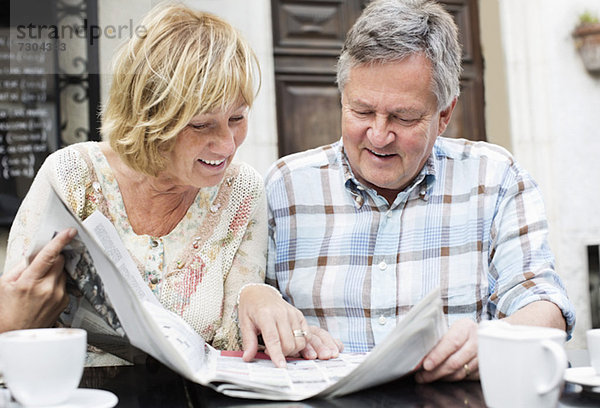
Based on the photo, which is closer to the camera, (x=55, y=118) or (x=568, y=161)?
(x=55, y=118)

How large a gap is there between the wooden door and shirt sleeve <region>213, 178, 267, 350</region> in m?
1.90

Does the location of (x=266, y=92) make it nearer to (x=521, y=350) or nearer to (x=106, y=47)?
(x=106, y=47)

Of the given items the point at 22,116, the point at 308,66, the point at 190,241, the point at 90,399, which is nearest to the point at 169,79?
the point at 190,241

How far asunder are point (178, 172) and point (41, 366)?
681 mm

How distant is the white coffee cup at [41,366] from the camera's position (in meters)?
0.76

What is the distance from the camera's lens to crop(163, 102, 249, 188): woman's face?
1.35 metres

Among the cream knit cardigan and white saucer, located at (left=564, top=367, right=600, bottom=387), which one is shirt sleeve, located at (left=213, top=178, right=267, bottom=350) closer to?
the cream knit cardigan

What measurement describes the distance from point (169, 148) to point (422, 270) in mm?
586

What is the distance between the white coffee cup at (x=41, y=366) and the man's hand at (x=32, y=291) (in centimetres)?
21

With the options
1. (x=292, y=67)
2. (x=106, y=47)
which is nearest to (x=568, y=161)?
(x=292, y=67)

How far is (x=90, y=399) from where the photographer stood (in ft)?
2.68

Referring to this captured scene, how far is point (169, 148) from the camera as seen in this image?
54.6 inches

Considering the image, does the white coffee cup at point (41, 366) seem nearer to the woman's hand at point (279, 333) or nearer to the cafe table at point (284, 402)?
the cafe table at point (284, 402)

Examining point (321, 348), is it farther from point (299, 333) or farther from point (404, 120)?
point (404, 120)
